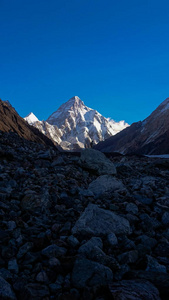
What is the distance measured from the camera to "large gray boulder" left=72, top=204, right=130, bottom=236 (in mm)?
3693

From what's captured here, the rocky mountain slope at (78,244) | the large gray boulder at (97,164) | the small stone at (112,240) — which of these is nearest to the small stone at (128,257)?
the rocky mountain slope at (78,244)

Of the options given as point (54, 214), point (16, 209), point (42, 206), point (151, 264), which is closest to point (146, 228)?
point (151, 264)

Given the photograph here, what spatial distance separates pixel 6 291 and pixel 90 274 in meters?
1.00

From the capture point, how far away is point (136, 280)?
251 centimetres

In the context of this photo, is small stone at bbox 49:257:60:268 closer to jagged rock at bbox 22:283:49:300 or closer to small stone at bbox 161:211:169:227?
jagged rock at bbox 22:283:49:300

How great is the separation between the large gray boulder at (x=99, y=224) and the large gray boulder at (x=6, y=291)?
153 centimetres

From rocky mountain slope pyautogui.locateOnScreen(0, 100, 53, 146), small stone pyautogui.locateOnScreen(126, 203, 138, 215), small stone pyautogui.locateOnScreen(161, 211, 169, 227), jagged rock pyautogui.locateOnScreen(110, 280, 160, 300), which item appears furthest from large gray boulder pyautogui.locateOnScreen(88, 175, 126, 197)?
rocky mountain slope pyautogui.locateOnScreen(0, 100, 53, 146)

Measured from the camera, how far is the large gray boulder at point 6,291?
219 centimetres

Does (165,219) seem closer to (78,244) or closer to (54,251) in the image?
(78,244)

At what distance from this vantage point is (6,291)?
7.34 ft

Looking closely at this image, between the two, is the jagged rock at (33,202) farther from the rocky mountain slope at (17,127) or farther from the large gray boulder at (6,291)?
the rocky mountain slope at (17,127)

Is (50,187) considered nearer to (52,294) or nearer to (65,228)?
(65,228)

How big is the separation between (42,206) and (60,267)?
2.05 m

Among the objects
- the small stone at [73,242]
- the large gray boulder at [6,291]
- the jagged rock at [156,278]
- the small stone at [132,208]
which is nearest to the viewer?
the large gray boulder at [6,291]
